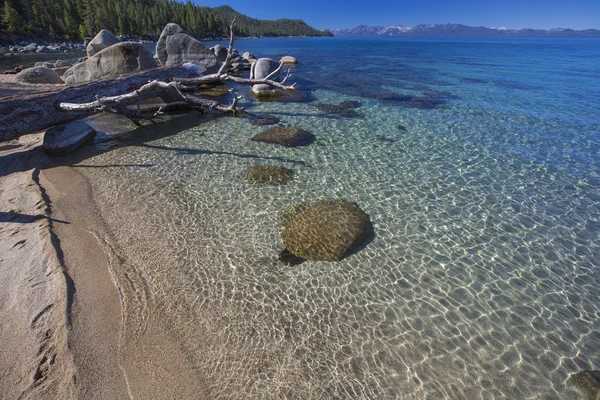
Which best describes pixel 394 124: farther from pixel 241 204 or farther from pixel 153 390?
pixel 153 390

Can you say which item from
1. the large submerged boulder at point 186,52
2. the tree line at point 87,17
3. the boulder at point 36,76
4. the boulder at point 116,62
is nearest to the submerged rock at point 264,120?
the boulder at point 116,62

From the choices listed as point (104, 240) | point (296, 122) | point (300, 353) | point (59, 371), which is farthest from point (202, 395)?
point (296, 122)

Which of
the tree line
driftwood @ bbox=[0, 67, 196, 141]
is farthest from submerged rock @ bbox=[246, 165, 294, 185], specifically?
the tree line

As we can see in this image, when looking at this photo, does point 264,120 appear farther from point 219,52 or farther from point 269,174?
point 219,52

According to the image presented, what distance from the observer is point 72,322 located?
3.87 metres

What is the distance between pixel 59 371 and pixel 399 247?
18.9 ft

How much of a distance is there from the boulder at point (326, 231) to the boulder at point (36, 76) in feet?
68.5

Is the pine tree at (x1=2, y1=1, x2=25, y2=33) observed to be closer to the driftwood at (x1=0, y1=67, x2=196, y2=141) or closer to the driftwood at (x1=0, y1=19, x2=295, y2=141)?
the driftwood at (x1=0, y1=19, x2=295, y2=141)

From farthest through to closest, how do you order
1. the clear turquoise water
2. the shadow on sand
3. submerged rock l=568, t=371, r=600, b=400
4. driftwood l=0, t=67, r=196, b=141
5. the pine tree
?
the pine tree
the shadow on sand
driftwood l=0, t=67, r=196, b=141
the clear turquoise water
submerged rock l=568, t=371, r=600, b=400

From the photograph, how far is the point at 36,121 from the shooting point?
879cm

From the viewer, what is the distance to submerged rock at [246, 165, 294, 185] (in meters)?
7.95

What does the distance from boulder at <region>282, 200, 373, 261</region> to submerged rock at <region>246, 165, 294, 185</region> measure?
161 centimetres

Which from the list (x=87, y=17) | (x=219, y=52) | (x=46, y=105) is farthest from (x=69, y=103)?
(x=87, y=17)

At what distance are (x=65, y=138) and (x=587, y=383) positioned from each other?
1374cm
